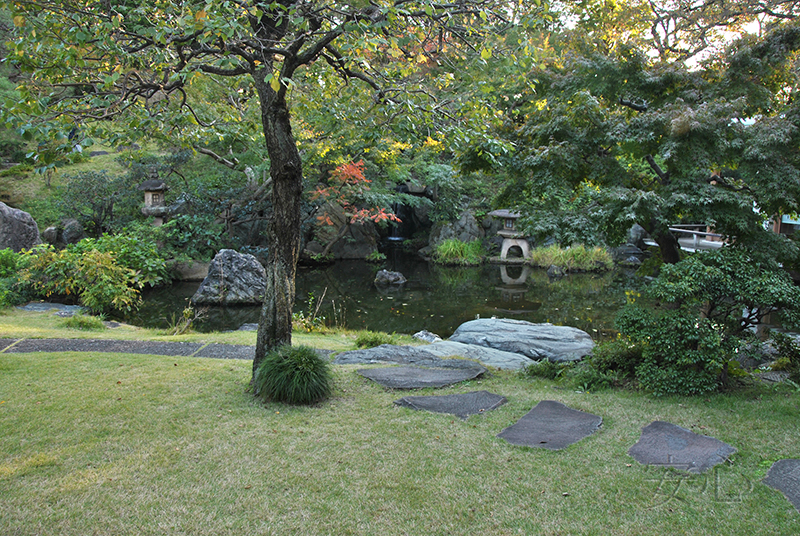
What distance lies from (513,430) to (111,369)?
4.20 metres

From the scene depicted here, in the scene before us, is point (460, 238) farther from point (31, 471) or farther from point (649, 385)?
point (31, 471)

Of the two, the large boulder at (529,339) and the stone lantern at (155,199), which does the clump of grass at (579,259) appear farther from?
the stone lantern at (155,199)

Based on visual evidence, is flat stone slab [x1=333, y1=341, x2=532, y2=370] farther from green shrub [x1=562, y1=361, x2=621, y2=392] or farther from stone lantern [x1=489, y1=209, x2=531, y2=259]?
stone lantern [x1=489, y1=209, x2=531, y2=259]

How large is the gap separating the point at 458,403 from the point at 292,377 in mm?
1550

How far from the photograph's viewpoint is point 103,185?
52.3 feet

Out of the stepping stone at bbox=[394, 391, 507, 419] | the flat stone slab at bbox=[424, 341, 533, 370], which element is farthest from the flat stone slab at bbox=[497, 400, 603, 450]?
the flat stone slab at bbox=[424, 341, 533, 370]

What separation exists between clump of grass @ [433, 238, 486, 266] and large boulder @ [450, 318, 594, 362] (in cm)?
1098

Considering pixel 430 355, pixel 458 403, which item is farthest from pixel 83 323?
pixel 458 403

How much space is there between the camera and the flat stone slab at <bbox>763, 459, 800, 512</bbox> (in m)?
2.83

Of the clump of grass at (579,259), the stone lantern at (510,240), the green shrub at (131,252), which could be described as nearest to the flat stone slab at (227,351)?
the green shrub at (131,252)

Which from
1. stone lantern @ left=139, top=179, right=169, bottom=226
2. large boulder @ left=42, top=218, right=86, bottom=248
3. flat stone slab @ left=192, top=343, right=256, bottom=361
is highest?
stone lantern @ left=139, top=179, right=169, bottom=226

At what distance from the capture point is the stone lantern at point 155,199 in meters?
15.5

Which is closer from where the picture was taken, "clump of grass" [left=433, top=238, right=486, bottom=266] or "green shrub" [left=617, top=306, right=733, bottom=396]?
"green shrub" [left=617, top=306, right=733, bottom=396]

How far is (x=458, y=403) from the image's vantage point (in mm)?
4695
